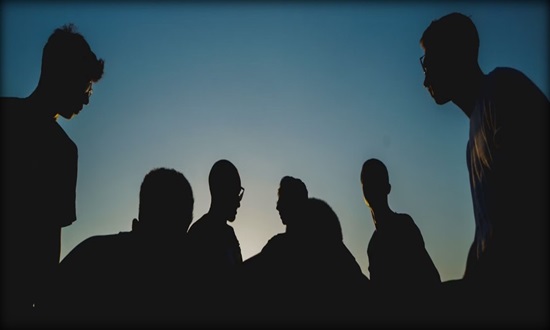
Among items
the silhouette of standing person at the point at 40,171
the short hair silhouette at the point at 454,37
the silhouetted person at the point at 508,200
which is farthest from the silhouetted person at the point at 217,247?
the short hair silhouette at the point at 454,37

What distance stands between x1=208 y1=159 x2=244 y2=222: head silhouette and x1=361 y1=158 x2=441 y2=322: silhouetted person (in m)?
1.21

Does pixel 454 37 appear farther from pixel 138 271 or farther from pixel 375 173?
pixel 138 271

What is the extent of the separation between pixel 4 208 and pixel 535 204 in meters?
2.96

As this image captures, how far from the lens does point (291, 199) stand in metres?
4.14

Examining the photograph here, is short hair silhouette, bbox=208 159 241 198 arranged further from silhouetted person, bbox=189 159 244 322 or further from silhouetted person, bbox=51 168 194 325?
silhouetted person, bbox=51 168 194 325

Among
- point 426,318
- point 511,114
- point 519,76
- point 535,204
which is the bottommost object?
point 426,318

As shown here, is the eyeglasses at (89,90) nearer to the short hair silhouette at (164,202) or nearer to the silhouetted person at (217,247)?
the short hair silhouette at (164,202)

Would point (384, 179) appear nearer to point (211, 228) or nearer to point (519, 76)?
point (211, 228)

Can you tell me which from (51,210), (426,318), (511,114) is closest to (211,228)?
(51,210)

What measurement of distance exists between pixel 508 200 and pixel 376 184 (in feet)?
6.88

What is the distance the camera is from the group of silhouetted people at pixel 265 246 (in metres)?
1.97

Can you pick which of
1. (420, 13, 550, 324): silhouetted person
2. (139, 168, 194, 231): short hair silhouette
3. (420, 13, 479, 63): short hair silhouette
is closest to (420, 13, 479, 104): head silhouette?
Answer: (420, 13, 479, 63): short hair silhouette

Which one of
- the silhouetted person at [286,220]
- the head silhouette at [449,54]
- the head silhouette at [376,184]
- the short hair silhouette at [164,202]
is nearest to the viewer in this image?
the head silhouette at [449,54]

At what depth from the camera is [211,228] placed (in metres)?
3.73
